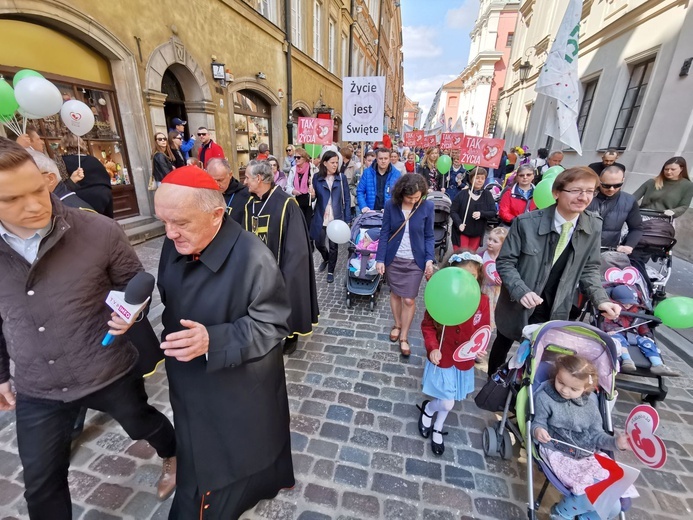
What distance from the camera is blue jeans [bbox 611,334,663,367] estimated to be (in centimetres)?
286

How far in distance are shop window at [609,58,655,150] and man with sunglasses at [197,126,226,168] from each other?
1139 cm

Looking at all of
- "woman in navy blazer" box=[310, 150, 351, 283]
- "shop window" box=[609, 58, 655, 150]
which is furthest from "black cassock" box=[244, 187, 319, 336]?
"shop window" box=[609, 58, 655, 150]

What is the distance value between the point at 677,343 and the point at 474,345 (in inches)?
149

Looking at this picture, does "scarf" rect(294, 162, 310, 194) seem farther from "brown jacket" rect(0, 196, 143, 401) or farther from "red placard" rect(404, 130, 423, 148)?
"red placard" rect(404, 130, 423, 148)

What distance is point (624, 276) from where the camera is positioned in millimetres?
3244

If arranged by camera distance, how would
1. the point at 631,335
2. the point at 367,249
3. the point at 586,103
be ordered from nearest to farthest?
1. the point at 631,335
2. the point at 367,249
3. the point at 586,103

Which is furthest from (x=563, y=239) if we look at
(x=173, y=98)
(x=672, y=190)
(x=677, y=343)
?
(x=173, y=98)

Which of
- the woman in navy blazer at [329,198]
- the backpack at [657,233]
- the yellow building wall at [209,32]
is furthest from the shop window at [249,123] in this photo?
the backpack at [657,233]

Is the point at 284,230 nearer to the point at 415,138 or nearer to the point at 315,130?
the point at 315,130

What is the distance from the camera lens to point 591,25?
12.2 meters

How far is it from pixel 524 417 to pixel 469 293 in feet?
3.08

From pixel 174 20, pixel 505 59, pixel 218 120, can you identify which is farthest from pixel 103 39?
pixel 505 59

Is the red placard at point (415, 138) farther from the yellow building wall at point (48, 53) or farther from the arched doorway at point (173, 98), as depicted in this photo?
the yellow building wall at point (48, 53)

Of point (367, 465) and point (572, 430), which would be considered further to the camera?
point (367, 465)
